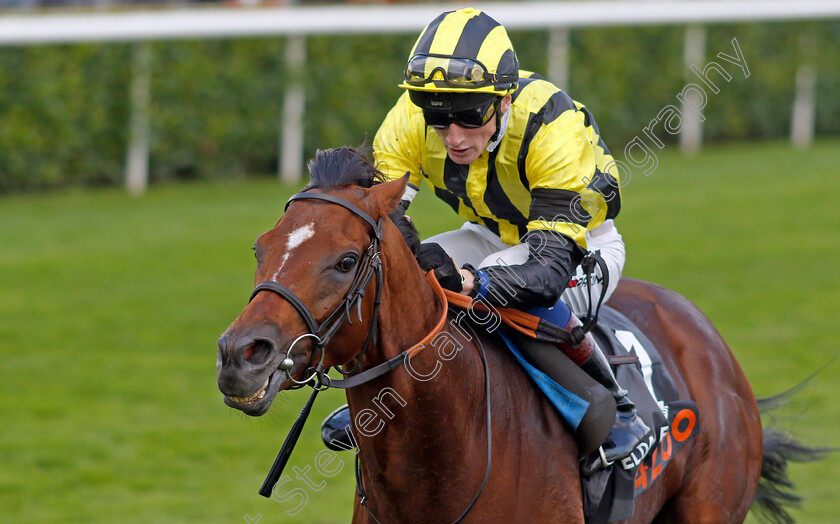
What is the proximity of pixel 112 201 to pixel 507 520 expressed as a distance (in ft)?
44.4

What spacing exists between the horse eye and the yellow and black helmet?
72 cm

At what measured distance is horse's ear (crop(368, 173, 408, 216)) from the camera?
9.19ft

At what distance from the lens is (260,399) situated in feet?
8.09

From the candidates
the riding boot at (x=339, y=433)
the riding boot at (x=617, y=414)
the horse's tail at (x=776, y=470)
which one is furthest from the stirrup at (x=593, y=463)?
the horse's tail at (x=776, y=470)

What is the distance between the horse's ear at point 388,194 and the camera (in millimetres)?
2801

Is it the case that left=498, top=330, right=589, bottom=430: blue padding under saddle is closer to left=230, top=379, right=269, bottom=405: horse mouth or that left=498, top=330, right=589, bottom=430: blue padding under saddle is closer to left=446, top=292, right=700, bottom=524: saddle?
left=446, top=292, right=700, bottom=524: saddle

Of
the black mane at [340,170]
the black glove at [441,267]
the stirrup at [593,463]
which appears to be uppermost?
the black mane at [340,170]

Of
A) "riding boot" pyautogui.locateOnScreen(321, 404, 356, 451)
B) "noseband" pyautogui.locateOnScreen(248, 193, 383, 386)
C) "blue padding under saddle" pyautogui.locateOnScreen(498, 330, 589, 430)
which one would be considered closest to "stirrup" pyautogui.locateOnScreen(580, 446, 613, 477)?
"blue padding under saddle" pyautogui.locateOnScreen(498, 330, 589, 430)

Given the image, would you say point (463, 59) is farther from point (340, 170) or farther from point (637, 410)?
point (637, 410)

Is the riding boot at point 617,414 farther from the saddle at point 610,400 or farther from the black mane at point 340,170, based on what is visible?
the black mane at point 340,170

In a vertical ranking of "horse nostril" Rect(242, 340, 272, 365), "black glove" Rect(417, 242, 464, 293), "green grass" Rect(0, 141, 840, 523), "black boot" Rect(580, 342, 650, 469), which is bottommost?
"green grass" Rect(0, 141, 840, 523)

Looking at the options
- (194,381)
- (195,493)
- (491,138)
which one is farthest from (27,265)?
(491,138)

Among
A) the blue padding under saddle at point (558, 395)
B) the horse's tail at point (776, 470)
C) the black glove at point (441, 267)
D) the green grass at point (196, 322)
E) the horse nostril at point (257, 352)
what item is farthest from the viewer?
the green grass at point (196, 322)

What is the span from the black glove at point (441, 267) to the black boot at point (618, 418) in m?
→ 0.62
